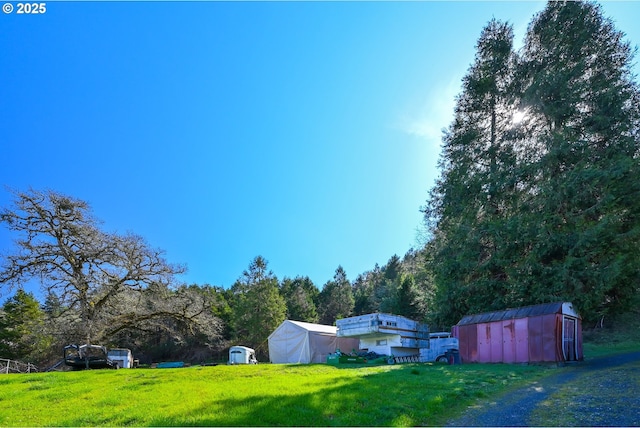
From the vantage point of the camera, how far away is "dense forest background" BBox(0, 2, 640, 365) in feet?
63.3

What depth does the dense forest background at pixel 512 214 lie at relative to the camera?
19281 millimetres

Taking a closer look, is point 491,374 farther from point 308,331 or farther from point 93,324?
point 93,324

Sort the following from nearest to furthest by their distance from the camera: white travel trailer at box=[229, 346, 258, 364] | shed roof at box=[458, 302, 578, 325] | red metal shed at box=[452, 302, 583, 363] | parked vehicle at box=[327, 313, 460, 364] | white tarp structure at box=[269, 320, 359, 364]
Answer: red metal shed at box=[452, 302, 583, 363] < shed roof at box=[458, 302, 578, 325] < parked vehicle at box=[327, 313, 460, 364] < white tarp structure at box=[269, 320, 359, 364] < white travel trailer at box=[229, 346, 258, 364]

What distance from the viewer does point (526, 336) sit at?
1720 cm

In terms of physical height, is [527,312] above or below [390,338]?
above

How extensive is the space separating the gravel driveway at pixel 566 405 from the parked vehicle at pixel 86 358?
69.8 ft

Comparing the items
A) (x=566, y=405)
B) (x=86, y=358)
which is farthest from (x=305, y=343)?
(x=566, y=405)

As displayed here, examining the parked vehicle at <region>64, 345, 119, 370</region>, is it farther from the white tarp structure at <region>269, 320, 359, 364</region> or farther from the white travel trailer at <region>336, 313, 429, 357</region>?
the white travel trailer at <region>336, 313, 429, 357</region>

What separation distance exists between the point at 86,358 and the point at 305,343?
47.5ft

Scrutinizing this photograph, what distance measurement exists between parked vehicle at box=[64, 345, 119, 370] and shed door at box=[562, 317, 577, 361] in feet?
77.6

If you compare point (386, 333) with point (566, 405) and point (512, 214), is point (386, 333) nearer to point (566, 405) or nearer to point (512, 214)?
point (512, 214)

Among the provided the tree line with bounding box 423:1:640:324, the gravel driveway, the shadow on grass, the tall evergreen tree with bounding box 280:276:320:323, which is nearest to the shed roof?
the tree line with bounding box 423:1:640:324

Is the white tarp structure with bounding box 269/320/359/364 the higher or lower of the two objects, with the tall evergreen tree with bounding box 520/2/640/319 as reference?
lower

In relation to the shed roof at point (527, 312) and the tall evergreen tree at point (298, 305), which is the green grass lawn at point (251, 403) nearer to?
the shed roof at point (527, 312)
